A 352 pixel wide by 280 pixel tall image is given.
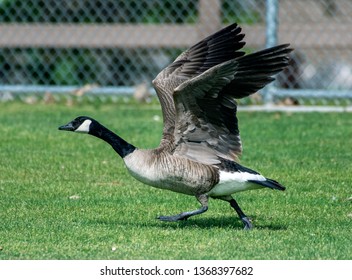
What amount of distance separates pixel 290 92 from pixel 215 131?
5369mm

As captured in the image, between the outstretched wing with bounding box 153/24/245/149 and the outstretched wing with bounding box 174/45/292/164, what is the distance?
0.73 ft

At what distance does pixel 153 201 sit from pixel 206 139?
0.88 meters

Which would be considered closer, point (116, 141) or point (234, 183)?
point (234, 183)

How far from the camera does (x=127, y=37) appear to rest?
1261 cm

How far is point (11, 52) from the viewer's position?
43.1ft

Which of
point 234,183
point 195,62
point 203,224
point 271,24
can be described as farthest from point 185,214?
point 271,24

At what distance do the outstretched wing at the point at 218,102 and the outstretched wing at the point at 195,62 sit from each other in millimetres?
223

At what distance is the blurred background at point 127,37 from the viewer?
12211 millimetres

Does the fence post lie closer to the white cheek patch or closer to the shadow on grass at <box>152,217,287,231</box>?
the shadow on grass at <box>152,217,287,231</box>

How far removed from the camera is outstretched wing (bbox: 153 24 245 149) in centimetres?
667

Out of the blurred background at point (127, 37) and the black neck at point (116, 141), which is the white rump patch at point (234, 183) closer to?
the black neck at point (116, 141)

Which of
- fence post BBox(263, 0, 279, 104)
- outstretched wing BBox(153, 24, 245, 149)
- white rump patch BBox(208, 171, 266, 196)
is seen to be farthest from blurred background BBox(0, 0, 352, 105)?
white rump patch BBox(208, 171, 266, 196)

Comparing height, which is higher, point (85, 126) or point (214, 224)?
point (85, 126)

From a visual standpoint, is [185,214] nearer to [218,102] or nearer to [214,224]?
[214,224]
